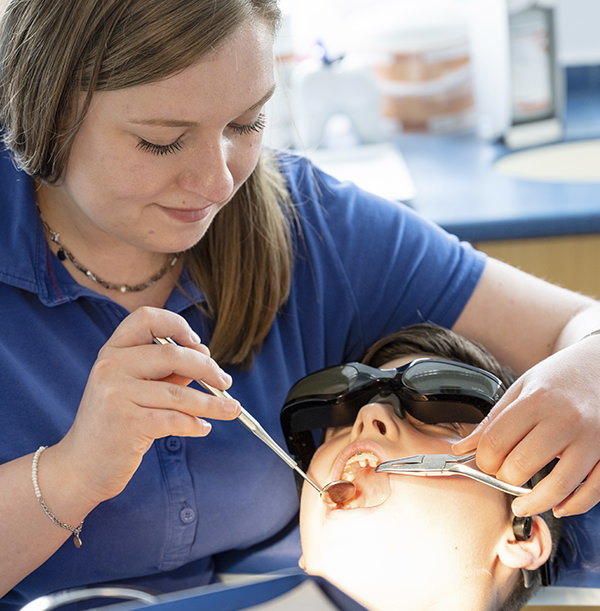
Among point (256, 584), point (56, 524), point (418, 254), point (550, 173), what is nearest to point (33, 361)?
point (56, 524)

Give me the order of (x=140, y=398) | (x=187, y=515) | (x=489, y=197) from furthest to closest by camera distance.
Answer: (x=489, y=197)
(x=187, y=515)
(x=140, y=398)

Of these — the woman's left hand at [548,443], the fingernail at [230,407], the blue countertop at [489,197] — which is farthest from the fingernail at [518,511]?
the blue countertop at [489,197]

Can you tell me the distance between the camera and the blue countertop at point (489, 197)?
5.51 ft

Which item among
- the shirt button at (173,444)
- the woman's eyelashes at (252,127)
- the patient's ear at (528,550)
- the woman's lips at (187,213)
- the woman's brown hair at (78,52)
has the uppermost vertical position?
the woman's brown hair at (78,52)

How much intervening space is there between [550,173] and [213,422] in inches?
53.7

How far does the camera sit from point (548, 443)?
848mm

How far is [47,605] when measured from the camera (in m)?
0.94

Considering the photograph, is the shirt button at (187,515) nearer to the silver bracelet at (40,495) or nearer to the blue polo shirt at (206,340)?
the blue polo shirt at (206,340)

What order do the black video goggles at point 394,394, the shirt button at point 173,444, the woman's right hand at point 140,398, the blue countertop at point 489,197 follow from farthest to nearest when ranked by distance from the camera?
the blue countertop at point 489,197 → the shirt button at point 173,444 → the black video goggles at point 394,394 → the woman's right hand at point 140,398

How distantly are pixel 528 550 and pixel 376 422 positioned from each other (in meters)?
0.22

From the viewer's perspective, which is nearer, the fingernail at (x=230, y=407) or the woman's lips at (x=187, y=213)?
the fingernail at (x=230, y=407)

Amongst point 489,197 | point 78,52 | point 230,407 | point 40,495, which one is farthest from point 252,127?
point 489,197

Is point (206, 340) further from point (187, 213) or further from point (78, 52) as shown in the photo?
point (78, 52)

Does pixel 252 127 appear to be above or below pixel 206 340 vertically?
above
